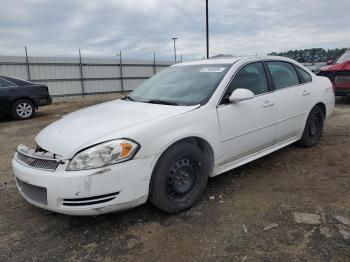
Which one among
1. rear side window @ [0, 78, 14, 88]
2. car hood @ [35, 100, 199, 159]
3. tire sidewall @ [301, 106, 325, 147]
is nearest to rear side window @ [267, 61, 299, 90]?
tire sidewall @ [301, 106, 325, 147]

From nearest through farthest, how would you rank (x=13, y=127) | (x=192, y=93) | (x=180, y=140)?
(x=180, y=140), (x=192, y=93), (x=13, y=127)

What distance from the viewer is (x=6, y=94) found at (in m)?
9.66

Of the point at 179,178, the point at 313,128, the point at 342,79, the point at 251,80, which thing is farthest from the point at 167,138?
the point at 342,79

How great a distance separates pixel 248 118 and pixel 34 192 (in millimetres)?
2417

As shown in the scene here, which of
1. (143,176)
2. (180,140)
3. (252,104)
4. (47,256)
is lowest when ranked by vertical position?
(47,256)

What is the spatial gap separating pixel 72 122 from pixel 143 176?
1.08 meters

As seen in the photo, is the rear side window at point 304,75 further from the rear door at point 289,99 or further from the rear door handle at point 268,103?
the rear door handle at point 268,103

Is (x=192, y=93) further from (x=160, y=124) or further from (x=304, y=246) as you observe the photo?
(x=304, y=246)

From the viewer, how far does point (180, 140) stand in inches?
126

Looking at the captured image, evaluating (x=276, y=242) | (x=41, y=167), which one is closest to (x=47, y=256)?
(x=41, y=167)

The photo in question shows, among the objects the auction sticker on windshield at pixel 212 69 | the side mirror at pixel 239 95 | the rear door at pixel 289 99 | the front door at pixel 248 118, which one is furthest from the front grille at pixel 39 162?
the rear door at pixel 289 99

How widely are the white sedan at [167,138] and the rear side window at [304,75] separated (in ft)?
0.70

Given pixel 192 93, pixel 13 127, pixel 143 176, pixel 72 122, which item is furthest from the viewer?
pixel 13 127

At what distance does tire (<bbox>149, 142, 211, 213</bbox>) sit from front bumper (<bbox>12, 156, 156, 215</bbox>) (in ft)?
0.42
